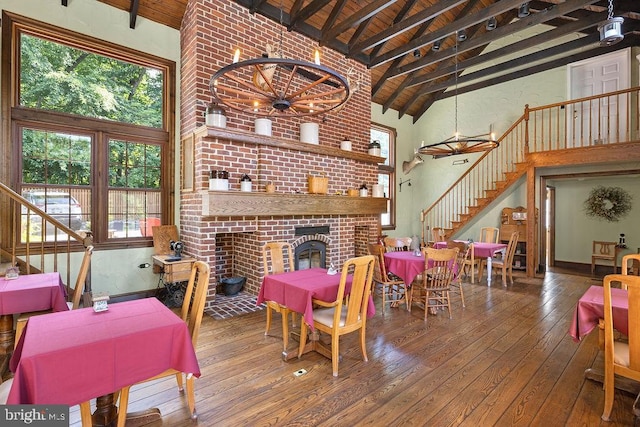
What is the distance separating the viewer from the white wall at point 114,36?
3988 millimetres

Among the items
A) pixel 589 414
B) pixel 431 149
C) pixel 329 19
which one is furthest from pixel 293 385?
pixel 329 19

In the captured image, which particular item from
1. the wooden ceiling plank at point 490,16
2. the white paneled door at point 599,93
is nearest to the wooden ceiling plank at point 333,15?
the wooden ceiling plank at point 490,16

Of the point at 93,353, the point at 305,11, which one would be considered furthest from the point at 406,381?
the point at 305,11

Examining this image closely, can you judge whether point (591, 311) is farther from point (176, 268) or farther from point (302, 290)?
point (176, 268)

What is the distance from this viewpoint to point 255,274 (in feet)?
16.1

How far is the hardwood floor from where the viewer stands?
215cm

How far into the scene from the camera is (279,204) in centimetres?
467

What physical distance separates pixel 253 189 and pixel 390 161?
514 centimetres

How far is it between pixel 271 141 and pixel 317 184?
1.04 meters

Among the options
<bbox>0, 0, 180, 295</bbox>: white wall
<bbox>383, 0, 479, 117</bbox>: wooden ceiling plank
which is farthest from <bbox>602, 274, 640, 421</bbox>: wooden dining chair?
<bbox>383, 0, 479, 117</bbox>: wooden ceiling plank

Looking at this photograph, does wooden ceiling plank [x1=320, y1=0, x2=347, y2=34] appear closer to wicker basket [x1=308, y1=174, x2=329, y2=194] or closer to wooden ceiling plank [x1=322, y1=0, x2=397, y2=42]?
wooden ceiling plank [x1=322, y1=0, x2=397, y2=42]

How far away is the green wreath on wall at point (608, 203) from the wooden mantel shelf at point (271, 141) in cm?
563

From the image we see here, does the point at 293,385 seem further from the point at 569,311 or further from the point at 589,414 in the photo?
the point at 569,311

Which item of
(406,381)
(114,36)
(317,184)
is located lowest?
(406,381)
